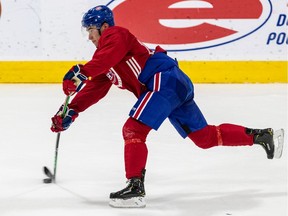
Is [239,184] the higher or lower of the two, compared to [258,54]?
lower

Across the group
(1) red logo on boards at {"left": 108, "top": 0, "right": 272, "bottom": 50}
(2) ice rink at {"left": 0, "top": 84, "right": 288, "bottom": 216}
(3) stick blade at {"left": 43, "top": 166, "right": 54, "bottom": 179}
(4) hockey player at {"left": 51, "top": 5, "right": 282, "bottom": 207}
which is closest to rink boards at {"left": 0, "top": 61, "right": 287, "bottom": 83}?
(1) red logo on boards at {"left": 108, "top": 0, "right": 272, "bottom": 50}

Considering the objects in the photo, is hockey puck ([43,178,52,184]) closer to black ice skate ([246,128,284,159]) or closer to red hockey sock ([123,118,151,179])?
red hockey sock ([123,118,151,179])

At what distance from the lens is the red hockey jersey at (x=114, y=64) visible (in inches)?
107

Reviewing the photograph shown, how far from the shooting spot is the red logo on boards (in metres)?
6.87

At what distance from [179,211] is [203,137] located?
0.46 meters

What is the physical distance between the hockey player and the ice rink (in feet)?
0.61

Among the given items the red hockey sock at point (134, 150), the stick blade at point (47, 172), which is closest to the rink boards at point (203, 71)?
the stick blade at point (47, 172)

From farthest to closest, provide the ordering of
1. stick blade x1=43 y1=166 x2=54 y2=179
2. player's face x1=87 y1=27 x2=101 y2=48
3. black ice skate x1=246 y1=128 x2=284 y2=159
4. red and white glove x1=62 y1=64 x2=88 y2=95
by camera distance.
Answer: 1. stick blade x1=43 y1=166 x2=54 y2=179
2. black ice skate x1=246 y1=128 x2=284 y2=159
3. player's face x1=87 y1=27 x2=101 y2=48
4. red and white glove x1=62 y1=64 x2=88 y2=95

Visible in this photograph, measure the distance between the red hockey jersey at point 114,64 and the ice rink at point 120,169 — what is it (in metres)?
0.41

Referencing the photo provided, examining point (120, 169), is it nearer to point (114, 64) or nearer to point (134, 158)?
point (134, 158)

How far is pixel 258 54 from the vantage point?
694cm

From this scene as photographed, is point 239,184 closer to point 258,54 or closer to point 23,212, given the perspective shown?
point 23,212

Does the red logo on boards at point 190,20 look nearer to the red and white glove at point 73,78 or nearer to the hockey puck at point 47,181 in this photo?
the hockey puck at point 47,181

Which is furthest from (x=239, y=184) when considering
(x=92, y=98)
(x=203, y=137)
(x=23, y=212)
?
(x=23, y=212)
